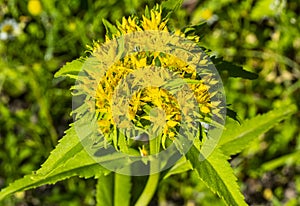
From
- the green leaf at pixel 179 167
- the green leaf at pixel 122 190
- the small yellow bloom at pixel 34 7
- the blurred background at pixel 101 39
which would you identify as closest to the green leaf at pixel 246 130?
the green leaf at pixel 179 167

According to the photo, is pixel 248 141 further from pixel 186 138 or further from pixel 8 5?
pixel 8 5

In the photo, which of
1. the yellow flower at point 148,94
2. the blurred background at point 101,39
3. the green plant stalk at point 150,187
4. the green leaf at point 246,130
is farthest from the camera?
the blurred background at point 101,39

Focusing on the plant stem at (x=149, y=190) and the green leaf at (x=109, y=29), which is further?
the plant stem at (x=149, y=190)

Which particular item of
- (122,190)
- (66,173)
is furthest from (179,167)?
(66,173)

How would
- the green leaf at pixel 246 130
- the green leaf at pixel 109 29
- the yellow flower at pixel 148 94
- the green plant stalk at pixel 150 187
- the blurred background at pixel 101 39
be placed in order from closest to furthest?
the yellow flower at pixel 148 94, the green leaf at pixel 109 29, the green plant stalk at pixel 150 187, the green leaf at pixel 246 130, the blurred background at pixel 101 39

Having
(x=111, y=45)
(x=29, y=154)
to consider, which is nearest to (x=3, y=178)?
(x=29, y=154)

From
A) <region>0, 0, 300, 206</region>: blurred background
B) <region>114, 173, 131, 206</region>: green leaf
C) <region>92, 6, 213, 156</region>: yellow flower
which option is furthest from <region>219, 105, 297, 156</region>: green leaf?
<region>0, 0, 300, 206</region>: blurred background

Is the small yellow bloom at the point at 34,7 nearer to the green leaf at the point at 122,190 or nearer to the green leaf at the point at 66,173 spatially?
the green leaf at the point at 122,190
